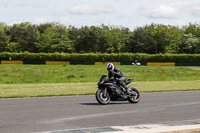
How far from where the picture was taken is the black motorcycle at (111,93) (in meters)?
13.1

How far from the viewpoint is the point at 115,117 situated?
9891 millimetres

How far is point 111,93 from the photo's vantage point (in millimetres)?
13484

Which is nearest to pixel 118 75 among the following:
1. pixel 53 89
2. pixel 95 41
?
pixel 53 89

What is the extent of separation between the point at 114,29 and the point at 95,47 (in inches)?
427

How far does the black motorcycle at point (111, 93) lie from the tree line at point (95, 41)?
254 feet

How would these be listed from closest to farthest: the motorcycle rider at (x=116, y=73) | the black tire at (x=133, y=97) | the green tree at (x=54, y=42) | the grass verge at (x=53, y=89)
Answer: the motorcycle rider at (x=116, y=73)
the black tire at (x=133, y=97)
the grass verge at (x=53, y=89)
the green tree at (x=54, y=42)

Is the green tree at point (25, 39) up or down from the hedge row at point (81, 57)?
up

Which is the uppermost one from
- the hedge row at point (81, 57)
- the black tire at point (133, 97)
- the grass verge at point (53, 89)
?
the hedge row at point (81, 57)

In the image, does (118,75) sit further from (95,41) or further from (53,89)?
(95,41)

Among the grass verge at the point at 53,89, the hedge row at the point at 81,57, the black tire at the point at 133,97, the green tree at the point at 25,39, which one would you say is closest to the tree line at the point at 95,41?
the green tree at the point at 25,39

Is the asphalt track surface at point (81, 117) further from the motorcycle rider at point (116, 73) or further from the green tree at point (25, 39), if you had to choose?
the green tree at point (25, 39)

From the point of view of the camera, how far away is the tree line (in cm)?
9188

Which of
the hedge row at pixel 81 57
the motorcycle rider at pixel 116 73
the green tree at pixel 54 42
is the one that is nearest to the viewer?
the motorcycle rider at pixel 116 73

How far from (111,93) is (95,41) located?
8084 centimetres
